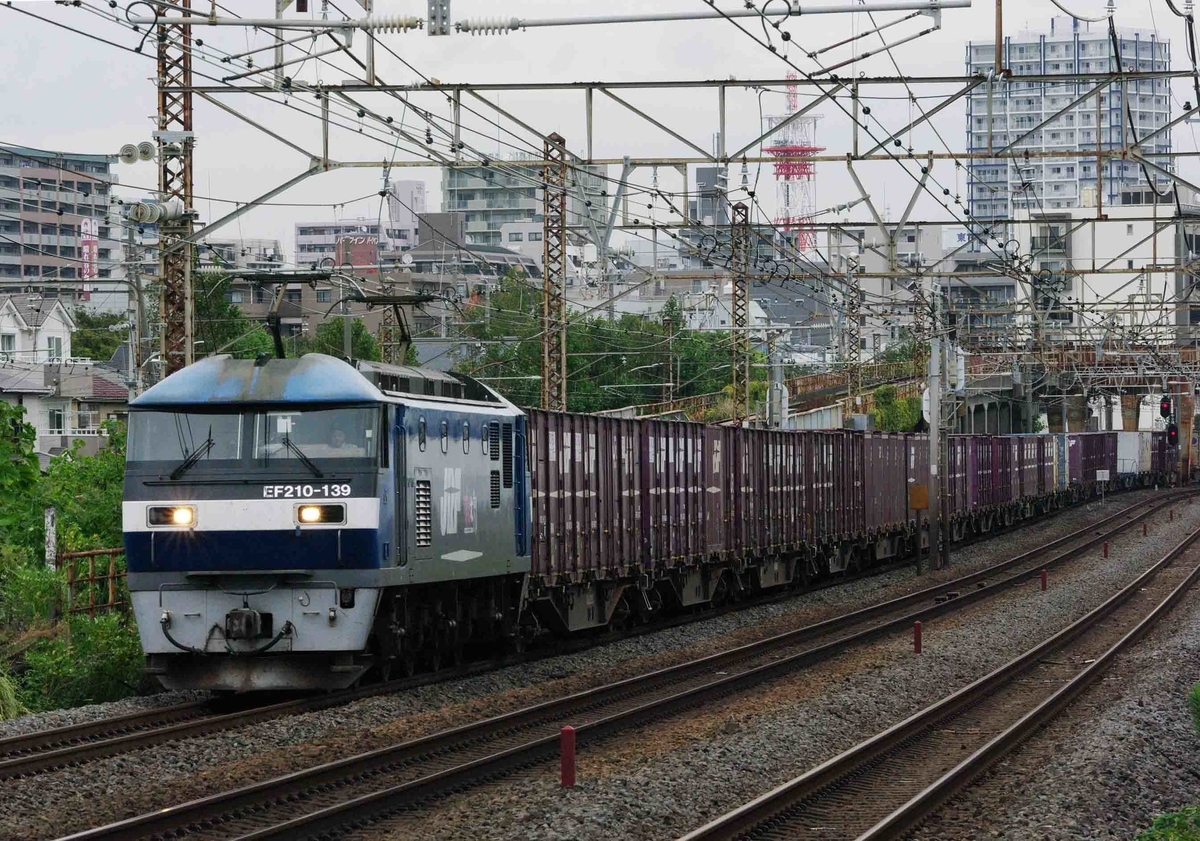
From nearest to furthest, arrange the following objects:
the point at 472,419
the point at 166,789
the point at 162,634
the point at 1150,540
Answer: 1. the point at 166,789
2. the point at 162,634
3. the point at 472,419
4. the point at 1150,540

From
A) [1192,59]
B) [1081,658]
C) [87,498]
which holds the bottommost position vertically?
[1081,658]

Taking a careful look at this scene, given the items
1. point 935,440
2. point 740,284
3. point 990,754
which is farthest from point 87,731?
point 740,284

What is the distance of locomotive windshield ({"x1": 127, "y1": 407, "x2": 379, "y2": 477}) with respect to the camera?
1495 centimetres

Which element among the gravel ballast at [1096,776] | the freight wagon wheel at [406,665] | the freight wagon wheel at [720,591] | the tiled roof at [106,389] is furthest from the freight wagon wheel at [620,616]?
the tiled roof at [106,389]

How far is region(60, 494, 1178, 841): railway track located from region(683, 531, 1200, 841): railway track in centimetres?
231

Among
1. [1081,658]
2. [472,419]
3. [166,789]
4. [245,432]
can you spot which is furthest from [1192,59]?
[166,789]

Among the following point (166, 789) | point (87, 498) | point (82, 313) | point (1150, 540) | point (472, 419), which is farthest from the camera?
point (82, 313)

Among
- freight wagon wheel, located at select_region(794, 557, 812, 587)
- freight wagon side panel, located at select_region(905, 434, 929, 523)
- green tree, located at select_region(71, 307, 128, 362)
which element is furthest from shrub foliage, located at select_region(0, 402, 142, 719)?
green tree, located at select_region(71, 307, 128, 362)

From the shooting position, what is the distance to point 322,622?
48.6 feet

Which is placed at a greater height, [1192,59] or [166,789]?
[1192,59]

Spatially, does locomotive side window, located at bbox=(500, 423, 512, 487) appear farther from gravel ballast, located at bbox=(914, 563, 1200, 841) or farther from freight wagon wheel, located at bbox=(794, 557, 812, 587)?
freight wagon wheel, located at bbox=(794, 557, 812, 587)

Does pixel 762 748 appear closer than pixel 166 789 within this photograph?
No

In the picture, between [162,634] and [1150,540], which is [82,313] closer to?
[1150,540]

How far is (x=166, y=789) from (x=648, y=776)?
11.6 feet
